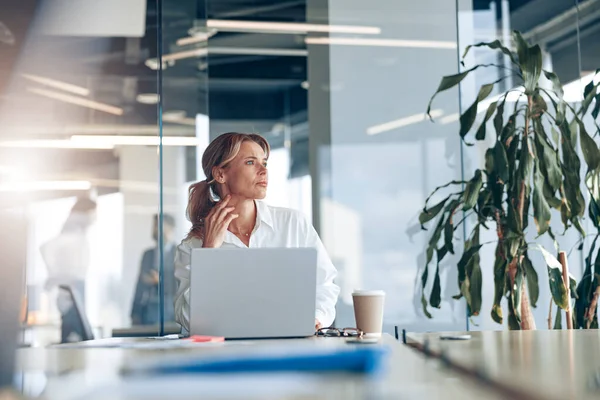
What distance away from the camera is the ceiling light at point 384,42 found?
4246mm

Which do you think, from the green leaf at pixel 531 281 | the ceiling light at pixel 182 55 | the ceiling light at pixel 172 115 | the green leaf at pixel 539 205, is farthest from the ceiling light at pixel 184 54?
the green leaf at pixel 531 281

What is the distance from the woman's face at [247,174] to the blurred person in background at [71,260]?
140 cm

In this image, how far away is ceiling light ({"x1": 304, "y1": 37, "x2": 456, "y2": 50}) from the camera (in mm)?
4246

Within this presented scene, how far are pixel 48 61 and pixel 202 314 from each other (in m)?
2.98

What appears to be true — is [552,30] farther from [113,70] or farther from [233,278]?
[233,278]

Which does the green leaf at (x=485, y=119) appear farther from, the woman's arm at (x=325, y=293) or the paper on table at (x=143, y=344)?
the paper on table at (x=143, y=344)

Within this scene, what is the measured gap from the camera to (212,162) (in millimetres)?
3119

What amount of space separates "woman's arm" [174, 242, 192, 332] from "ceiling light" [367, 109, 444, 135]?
1.71 m

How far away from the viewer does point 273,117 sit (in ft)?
22.7

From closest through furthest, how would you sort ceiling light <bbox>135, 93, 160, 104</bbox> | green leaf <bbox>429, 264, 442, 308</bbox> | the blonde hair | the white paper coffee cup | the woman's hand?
the white paper coffee cup
the woman's hand
the blonde hair
green leaf <bbox>429, 264, 442, 308</bbox>
ceiling light <bbox>135, 93, 160, 104</bbox>

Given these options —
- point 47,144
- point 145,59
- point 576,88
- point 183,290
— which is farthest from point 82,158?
point 576,88

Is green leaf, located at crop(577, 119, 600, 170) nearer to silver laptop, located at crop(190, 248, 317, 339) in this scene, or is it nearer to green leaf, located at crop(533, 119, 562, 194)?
green leaf, located at crop(533, 119, 562, 194)

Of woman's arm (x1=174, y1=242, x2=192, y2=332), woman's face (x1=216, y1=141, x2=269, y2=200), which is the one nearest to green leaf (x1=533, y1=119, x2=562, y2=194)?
woman's face (x1=216, y1=141, x2=269, y2=200)

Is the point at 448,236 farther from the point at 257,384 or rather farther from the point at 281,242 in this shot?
the point at 257,384
